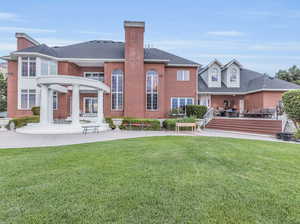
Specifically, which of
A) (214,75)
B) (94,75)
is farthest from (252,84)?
(94,75)

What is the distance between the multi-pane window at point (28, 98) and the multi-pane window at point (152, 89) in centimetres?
1229

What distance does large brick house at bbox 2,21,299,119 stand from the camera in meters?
17.8

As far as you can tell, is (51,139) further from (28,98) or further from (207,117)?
(207,117)

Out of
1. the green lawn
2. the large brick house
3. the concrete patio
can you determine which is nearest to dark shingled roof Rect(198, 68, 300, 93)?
the large brick house

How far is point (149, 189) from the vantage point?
137 inches

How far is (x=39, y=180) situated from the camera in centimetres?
391

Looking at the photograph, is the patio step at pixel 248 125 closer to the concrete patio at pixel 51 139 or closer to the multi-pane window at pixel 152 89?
the concrete patio at pixel 51 139

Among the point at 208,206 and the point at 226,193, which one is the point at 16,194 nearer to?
the point at 208,206

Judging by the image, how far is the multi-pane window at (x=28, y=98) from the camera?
1770 cm

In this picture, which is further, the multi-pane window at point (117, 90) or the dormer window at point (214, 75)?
the dormer window at point (214, 75)

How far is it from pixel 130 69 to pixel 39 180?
16.1m

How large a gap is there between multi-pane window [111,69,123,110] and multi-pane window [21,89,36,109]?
8.21 m

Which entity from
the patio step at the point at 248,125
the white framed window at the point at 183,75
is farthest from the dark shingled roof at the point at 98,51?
the patio step at the point at 248,125

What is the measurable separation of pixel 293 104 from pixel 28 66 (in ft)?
77.0
